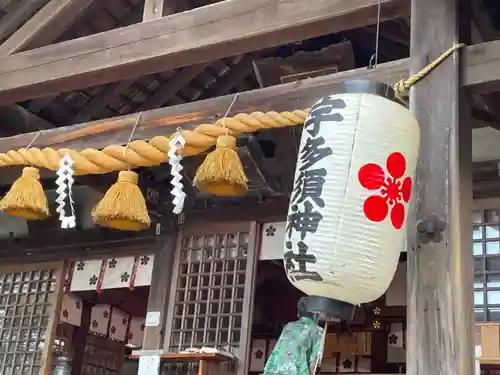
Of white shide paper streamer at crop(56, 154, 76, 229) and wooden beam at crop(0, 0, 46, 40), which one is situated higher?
wooden beam at crop(0, 0, 46, 40)

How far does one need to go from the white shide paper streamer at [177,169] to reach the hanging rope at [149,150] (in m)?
0.05

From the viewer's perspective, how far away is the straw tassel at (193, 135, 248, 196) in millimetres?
4098

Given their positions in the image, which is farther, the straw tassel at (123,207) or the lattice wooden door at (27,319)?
the lattice wooden door at (27,319)

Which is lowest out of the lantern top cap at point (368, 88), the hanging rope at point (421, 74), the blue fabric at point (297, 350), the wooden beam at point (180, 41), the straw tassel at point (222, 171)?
the blue fabric at point (297, 350)

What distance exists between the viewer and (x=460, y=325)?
311cm

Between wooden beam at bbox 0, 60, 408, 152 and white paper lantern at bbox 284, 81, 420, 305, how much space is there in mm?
817

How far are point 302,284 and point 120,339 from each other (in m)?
6.71

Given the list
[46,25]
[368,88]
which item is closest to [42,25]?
[46,25]

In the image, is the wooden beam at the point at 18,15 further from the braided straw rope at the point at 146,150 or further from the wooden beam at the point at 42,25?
the braided straw rope at the point at 146,150

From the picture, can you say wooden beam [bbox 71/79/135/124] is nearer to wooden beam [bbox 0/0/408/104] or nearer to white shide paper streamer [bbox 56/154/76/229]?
wooden beam [bbox 0/0/408/104]

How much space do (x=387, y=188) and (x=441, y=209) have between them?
1.21 feet

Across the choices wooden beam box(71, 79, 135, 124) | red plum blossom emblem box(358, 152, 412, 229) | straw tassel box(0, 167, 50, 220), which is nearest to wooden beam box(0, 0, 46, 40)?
wooden beam box(71, 79, 135, 124)

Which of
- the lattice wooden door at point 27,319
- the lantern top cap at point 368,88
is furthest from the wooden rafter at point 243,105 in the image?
the lattice wooden door at point 27,319

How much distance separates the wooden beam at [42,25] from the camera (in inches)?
212
